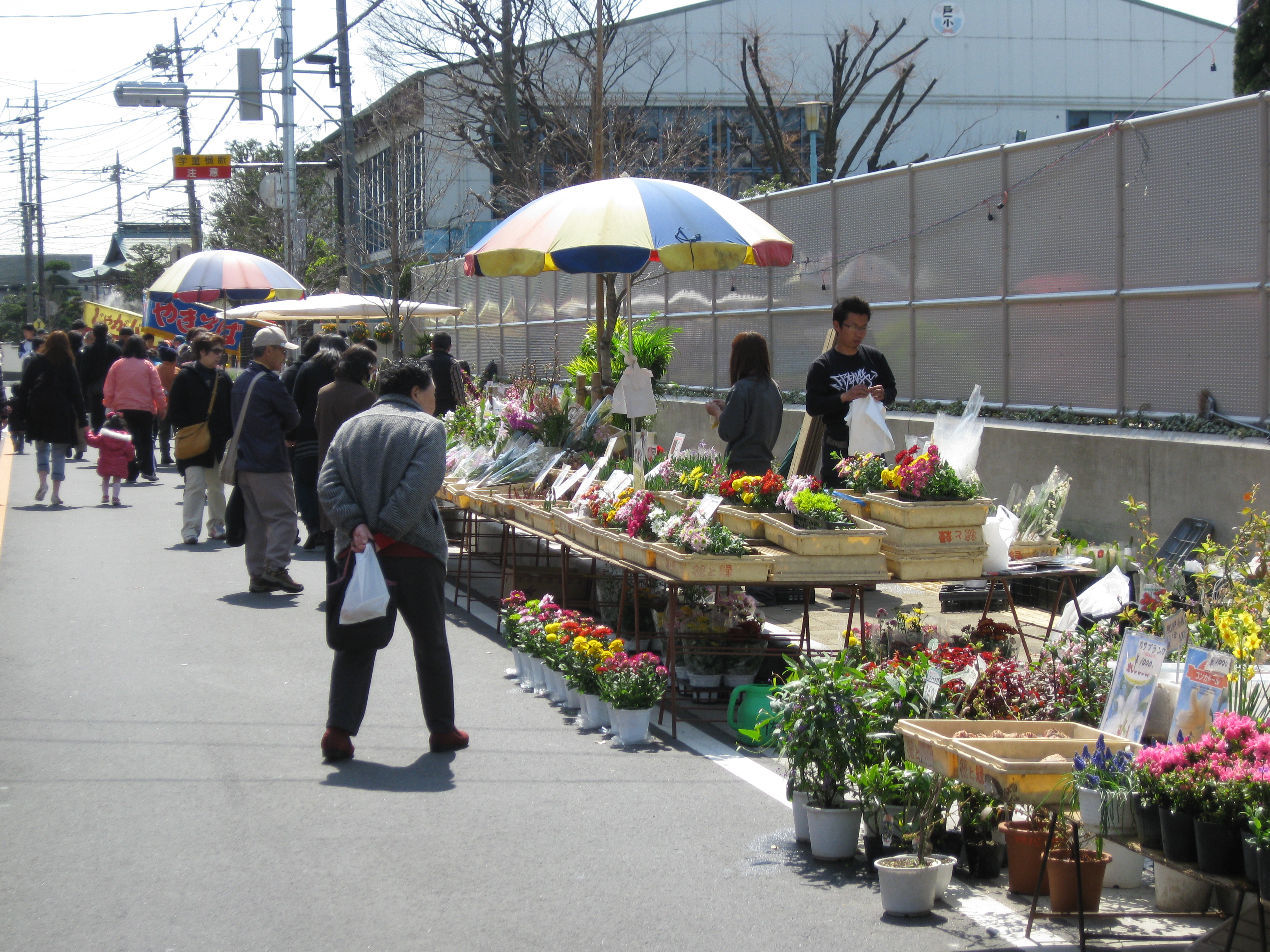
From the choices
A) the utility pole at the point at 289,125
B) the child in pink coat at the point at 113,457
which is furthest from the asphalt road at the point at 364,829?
the utility pole at the point at 289,125

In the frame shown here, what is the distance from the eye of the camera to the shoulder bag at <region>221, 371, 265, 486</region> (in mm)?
10242

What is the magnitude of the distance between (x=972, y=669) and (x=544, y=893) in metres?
2.15

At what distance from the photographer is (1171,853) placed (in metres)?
3.53

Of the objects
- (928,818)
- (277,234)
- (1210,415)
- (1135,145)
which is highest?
(277,234)

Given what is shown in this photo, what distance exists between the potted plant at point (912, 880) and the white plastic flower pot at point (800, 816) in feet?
1.62

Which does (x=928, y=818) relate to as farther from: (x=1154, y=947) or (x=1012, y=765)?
(x=1154, y=947)

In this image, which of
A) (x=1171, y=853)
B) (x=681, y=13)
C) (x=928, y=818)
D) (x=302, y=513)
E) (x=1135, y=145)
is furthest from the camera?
(x=681, y=13)

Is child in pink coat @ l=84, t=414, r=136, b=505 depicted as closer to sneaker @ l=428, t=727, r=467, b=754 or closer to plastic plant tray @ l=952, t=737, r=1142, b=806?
sneaker @ l=428, t=727, r=467, b=754

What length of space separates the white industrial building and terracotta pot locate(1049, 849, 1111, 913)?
30330 millimetres

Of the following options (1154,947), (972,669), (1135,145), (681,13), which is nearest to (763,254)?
(1135,145)

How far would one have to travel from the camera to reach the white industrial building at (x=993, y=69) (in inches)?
1309

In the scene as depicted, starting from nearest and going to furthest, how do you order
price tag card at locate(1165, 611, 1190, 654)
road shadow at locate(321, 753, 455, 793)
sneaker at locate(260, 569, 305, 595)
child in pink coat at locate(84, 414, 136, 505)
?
price tag card at locate(1165, 611, 1190, 654) → road shadow at locate(321, 753, 455, 793) → sneaker at locate(260, 569, 305, 595) → child in pink coat at locate(84, 414, 136, 505)

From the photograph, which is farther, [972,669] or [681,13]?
[681,13]

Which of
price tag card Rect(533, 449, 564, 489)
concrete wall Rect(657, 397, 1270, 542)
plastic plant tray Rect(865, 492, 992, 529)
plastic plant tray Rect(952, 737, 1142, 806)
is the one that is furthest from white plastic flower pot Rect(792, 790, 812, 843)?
concrete wall Rect(657, 397, 1270, 542)
